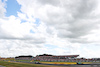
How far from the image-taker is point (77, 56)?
104750 millimetres

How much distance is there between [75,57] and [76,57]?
39.5 inches

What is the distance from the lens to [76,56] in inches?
4149

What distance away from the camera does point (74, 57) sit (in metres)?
106

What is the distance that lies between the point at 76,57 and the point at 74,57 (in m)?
2.03

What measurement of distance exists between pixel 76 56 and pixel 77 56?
3.52 feet

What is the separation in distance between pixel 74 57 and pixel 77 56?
10.7 ft

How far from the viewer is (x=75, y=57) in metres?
106

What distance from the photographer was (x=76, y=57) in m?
106

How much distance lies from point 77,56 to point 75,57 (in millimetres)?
2412

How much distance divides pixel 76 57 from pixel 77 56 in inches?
65.8
